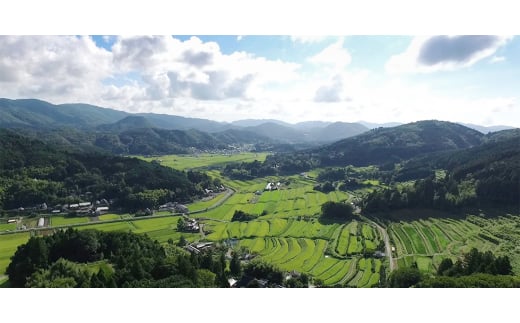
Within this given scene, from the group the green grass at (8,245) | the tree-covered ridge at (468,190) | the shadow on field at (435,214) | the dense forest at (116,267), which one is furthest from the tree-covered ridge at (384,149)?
the dense forest at (116,267)

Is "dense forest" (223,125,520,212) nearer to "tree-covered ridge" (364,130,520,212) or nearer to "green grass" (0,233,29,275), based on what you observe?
"tree-covered ridge" (364,130,520,212)

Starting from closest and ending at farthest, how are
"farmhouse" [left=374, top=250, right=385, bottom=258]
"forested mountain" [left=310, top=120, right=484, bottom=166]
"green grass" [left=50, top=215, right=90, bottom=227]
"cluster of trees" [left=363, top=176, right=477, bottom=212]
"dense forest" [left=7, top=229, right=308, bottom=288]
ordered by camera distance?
1. "dense forest" [left=7, top=229, right=308, bottom=288]
2. "farmhouse" [left=374, top=250, right=385, bottom=258]
3. "green grass" [left=50, top=215, right=90, bottom=227]
4. "cluster of trees" [left=363, top=176, right=477, bottom=212]
5. "forested mountain" [left=310, top=120, right=484, bottom=166]

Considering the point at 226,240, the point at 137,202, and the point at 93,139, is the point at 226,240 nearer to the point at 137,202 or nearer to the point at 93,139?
the point at 137,202

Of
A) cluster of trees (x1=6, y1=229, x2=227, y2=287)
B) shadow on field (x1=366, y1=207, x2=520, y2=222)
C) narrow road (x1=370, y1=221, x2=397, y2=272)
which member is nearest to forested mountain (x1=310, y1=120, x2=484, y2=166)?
shadow on field (x1=366, y1=207, x2=520, y2=222)

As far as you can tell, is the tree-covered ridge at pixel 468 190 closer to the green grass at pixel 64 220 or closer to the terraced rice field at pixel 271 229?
the terraced rice field at pixel 271 229

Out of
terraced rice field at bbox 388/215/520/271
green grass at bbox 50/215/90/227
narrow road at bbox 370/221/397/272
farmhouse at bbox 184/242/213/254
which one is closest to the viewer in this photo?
narrow road at bbox 370/221/397/272

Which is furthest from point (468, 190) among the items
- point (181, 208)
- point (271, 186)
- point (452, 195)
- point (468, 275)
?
point (181, 208)

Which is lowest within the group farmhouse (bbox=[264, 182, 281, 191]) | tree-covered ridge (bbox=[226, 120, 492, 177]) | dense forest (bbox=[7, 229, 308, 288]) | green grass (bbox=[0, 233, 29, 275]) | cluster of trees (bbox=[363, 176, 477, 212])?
green grass (bbox=[0, 233, 29, 275])
